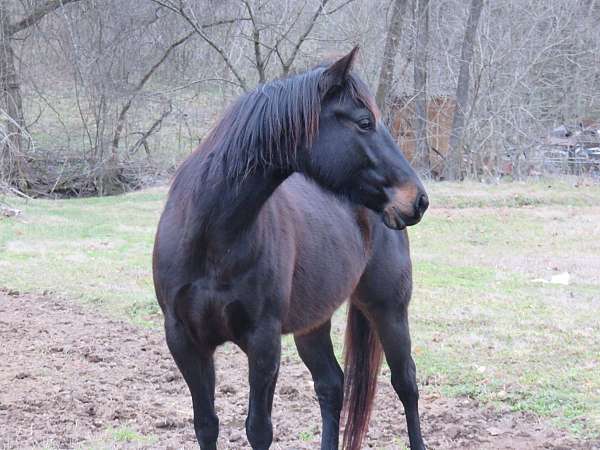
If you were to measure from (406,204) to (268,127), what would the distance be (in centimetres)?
61

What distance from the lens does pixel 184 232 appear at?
3.05 meters

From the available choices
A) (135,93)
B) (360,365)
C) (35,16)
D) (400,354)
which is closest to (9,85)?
(35,16)

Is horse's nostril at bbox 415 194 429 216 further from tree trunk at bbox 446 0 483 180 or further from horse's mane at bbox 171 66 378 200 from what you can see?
tree trunk at bbox 446 0 483 180

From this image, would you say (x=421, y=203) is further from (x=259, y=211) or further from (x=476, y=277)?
(x=476, y=277)

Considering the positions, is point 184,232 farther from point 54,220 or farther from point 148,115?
point 148,115

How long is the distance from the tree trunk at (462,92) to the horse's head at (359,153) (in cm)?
1613

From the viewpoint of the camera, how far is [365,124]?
9.54 feet

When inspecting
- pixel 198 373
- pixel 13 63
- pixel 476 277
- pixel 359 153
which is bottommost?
pixel 476 277

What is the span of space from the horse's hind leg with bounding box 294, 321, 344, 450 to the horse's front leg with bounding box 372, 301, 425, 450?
0.98ft

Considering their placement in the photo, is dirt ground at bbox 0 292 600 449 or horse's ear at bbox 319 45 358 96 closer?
horse's ear at bbox 319 45 358 96

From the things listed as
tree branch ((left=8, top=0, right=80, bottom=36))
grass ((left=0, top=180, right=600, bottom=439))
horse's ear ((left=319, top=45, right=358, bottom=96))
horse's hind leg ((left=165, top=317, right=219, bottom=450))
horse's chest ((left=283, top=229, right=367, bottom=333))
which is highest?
tree branch ((left=8, top=0, right=80, bottom=36))

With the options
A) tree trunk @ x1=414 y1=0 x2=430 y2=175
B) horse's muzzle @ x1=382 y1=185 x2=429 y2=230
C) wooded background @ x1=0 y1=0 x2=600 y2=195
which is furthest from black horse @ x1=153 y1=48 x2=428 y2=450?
tree trunk @ x1=414 y1=0 x2=430 y2=175

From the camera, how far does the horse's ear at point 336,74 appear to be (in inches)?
113

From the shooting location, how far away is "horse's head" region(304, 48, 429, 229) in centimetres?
288
